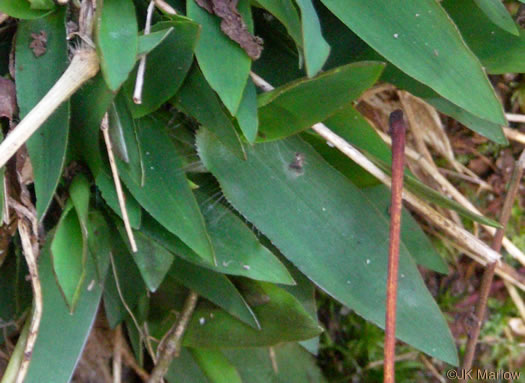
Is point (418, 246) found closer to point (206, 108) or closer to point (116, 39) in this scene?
point (206, 108)

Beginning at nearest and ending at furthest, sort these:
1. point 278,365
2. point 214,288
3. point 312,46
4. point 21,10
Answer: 1. point 312,46
2. point 21,10
3. point 214,288
4. point 278,365

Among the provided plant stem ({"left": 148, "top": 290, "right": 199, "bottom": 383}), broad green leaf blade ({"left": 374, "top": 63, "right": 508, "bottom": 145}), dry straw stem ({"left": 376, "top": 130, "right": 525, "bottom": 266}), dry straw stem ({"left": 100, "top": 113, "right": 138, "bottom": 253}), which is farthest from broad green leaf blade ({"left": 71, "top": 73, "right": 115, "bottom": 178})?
dry straw stem ({"left": 376, "top": 130, "right": 525, "bottom": 266})

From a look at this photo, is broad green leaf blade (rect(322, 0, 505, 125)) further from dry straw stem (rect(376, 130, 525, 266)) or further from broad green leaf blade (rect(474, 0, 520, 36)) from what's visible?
dry straw stem (rect(376, 130, 525, 266))

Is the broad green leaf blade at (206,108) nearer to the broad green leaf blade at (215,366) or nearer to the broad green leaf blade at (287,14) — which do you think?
the broad green leaf blade at (287,14)

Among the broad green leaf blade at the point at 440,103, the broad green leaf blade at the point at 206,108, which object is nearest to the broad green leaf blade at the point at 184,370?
the broad green leaf blade at the point at 206,108

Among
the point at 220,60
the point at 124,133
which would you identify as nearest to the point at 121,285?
the point at 124,133
